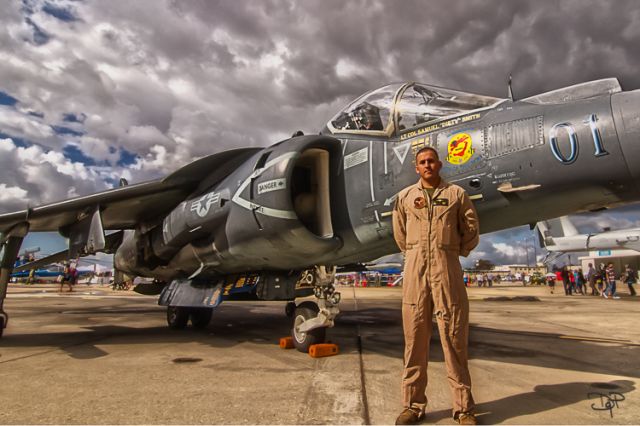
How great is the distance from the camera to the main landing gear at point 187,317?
28.7 feet

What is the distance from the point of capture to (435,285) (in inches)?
111

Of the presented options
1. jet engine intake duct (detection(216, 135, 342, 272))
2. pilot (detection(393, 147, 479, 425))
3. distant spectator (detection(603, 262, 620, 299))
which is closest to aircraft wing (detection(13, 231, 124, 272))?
jet engine intake duct (detection(216, 135, 342, 272))

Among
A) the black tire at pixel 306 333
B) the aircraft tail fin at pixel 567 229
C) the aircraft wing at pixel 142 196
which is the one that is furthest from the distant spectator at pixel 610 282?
the aircraft wing at pixel 142 196

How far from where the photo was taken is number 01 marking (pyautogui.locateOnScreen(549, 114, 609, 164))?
3.16 meters

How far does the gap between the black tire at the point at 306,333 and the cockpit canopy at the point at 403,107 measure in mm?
2493

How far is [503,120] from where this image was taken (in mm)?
3797

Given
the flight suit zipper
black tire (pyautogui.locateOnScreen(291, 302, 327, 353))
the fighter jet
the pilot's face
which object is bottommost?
black tire (pyautogui.locateOnScreen(291, 302, 327, 353))

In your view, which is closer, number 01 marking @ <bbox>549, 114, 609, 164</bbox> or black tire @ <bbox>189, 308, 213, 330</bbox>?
number 01 marking @ <bbox>549, 114, 609, 164</bbox>

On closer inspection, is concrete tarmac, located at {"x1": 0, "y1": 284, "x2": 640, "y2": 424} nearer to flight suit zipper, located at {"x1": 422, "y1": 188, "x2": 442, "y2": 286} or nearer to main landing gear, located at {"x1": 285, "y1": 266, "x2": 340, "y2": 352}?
main landing gear, located at {"x1": 285, "y1": 266, "x2": 340, "y2": 352}

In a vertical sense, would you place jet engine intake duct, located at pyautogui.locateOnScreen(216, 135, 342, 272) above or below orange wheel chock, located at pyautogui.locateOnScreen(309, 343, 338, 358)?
above

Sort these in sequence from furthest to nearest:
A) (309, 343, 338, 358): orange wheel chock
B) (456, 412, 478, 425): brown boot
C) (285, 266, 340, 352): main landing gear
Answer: (285, 266, 340, 352): main landing gear < (309, 343, 338, 358): orange wheel chock < (456, 412, 478, 425): brown boot

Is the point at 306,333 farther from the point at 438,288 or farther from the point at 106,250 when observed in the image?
the point at 106,250

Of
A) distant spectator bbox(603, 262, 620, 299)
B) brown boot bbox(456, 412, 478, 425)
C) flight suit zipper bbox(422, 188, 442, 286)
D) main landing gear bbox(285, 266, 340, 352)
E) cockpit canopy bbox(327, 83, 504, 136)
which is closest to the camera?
brown boot bbox(456, 412, 478, 425)

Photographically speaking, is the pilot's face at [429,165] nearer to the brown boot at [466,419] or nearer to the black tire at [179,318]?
the brown boot at [466,419]
